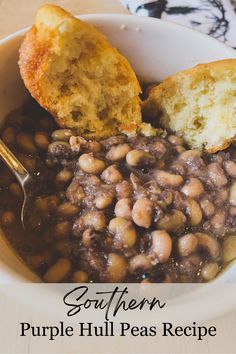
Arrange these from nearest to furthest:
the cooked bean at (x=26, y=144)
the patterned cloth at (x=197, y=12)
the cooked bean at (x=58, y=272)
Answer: the cooked bean at (x=58, y=272) → the cooked bean at (x=26, y=144) → the patterned cloth at (x=197, y=12)

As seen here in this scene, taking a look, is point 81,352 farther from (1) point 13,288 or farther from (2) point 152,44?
(2) point 152,44

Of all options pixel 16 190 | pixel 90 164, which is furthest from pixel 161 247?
pixel 16 190

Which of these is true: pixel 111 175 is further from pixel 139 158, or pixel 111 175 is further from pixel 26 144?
pixel 26 144

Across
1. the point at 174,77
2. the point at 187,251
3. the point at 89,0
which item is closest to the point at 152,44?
the point at 174,77

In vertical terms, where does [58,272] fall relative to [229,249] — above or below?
above

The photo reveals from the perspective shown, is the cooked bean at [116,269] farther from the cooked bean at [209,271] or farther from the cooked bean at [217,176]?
the cooked bean at [217,176]

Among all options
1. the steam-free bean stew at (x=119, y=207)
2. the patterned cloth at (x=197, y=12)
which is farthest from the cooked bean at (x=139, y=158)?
the patterned cloth at (x=197, y=12)
